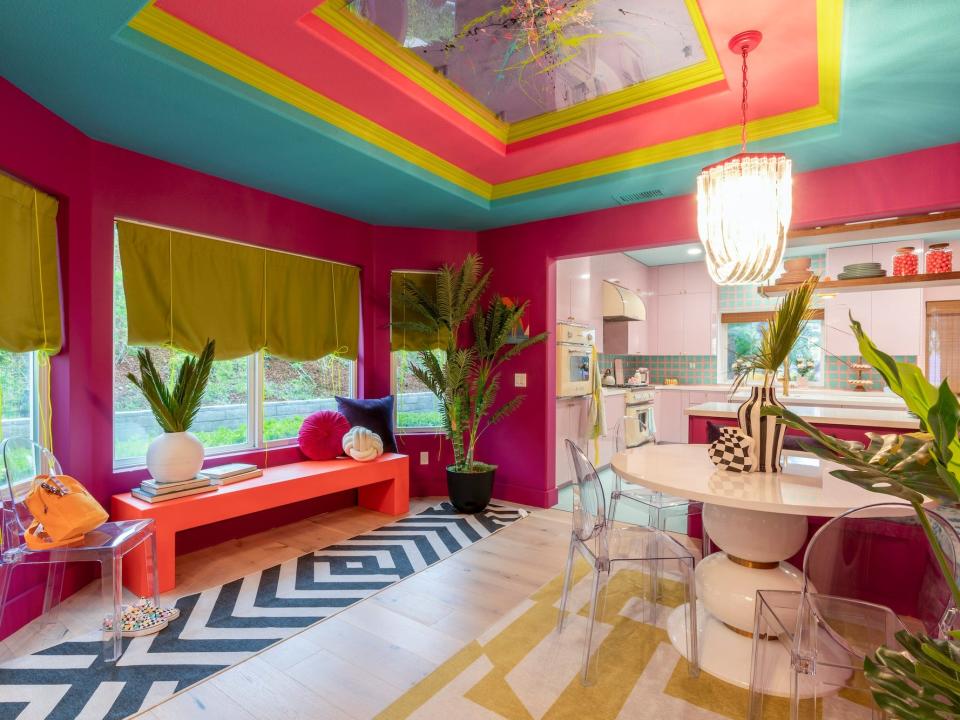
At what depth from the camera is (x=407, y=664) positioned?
2004 mm

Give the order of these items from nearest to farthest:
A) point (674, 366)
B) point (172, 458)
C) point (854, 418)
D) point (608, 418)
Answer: point (172, 458) < point (854, 418) < point (608, 418) < point (674, 366)

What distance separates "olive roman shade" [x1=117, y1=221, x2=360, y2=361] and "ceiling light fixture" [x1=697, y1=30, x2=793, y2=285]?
285 centimetres

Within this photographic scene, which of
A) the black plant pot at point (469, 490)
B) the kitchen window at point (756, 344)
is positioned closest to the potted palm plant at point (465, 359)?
the black plant pot at point (469, 490)

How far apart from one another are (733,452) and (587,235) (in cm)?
226

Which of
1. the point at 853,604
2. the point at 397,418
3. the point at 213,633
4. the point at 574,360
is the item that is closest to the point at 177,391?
the point at 213,633

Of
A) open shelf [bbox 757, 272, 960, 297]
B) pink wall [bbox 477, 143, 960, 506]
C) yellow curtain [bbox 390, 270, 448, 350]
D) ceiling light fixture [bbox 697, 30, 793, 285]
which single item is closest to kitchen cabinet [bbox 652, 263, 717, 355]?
open shelf [bbox 757, 272, 960, 297]

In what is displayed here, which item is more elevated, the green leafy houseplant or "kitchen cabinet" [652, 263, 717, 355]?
"kitchen cabinet" [652, 263, 717, 355]

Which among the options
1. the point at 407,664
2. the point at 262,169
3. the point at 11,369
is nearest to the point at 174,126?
the point at 262,169

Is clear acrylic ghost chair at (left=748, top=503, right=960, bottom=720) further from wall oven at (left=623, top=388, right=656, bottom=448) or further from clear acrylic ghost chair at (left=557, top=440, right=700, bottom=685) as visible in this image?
wall oven at (left=623, top=388, right=656, bottom=448)

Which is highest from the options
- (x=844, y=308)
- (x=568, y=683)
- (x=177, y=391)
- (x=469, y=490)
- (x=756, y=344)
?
(x=844, y=308)

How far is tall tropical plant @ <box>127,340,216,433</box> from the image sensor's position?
2684 mm

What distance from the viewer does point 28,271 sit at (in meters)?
2.39

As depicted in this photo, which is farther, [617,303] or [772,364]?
[617,303]

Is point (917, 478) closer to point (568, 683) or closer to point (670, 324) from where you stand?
point (568, 683)
